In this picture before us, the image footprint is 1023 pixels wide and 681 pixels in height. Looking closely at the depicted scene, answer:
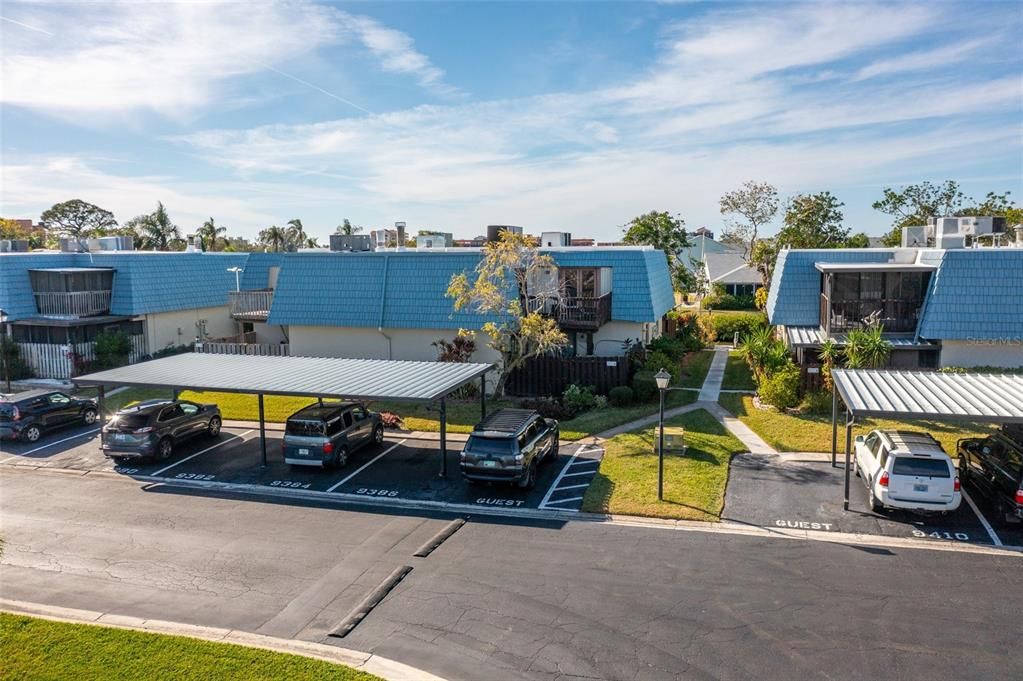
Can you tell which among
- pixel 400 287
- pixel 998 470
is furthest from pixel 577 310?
pixel 998 470

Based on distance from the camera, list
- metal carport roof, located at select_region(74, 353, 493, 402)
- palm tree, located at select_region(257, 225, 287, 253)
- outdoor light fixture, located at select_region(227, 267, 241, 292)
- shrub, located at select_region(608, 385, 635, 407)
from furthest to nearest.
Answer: palm tree, located at select_region(257, 225, 287, 253) → outdoor light fixture, located at select_region(227, 267, 241, 292) → shrub, located at select_region(608, 385, 635, 407) → metal carport roof, located at select_region(74, 353, 493, 402)

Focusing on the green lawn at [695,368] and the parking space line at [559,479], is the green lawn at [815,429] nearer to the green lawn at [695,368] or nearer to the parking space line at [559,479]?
the green lawn at [695,368]

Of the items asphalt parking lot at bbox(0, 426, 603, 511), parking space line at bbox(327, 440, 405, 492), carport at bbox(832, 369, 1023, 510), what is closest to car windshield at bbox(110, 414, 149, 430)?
asphalt parking lot at bbox(0, 426, 603, 511)

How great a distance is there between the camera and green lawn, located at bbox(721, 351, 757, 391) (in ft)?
97.9

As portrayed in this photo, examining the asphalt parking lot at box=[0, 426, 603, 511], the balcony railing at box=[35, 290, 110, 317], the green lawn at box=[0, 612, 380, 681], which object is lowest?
the asphalt parking lot at box=[0, 426, 603, 511]

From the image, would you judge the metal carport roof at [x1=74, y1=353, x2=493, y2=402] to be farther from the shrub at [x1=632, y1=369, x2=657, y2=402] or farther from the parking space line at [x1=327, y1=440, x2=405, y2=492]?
the shrub at [x1=632, y1=369, x2=657, y2=402]

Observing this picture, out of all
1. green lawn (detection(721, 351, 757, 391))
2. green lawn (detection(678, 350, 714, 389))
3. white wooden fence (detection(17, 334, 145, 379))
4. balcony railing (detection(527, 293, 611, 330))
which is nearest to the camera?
balcony railing (detection(527, 293, 611, 330))

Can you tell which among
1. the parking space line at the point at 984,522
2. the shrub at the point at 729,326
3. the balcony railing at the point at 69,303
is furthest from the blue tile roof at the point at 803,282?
the balcony railing at the point at 69,303

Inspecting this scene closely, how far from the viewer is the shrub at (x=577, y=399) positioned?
25828 mm

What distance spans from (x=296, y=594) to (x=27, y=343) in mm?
27998

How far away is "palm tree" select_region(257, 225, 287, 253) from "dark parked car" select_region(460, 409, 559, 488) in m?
44.2

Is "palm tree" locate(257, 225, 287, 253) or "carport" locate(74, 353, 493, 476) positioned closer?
"carport" locate(74, 353, 493, 476)

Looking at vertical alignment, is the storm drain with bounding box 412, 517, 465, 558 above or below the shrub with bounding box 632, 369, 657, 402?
below

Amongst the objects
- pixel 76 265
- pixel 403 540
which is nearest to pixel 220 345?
pixel 76 265
